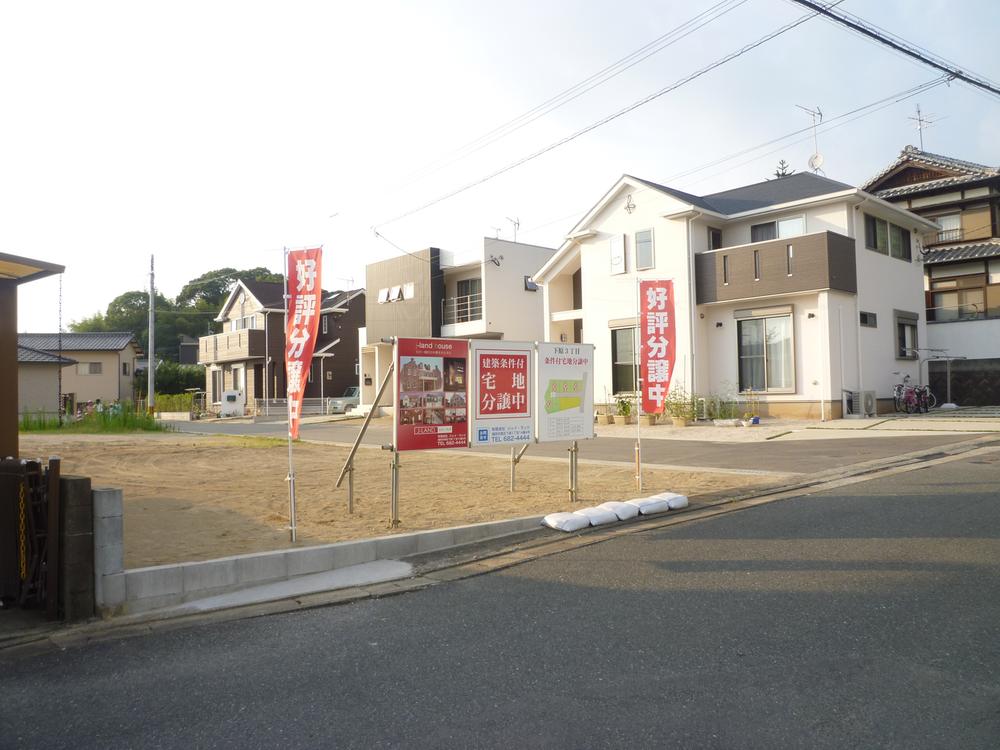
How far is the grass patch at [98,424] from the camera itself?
74.3ft

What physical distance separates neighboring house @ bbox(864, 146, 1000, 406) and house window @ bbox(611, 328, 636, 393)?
10.5 meters

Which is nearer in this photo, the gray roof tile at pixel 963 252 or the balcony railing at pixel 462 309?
the gray roof tile at pixel 963 252

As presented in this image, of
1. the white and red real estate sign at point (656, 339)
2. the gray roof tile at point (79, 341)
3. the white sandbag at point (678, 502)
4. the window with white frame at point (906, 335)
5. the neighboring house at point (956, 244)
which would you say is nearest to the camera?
the white sandbag at point (678, 502)

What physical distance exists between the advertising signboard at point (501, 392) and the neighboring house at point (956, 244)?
21182 mm

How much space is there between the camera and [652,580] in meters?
5.44

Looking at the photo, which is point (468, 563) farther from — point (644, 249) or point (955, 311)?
point (955, 311)

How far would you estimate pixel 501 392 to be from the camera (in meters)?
8.45

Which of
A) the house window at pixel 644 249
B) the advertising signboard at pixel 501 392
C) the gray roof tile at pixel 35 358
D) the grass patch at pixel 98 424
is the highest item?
the house window at pixel 644 249

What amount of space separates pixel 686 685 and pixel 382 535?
3.98 m

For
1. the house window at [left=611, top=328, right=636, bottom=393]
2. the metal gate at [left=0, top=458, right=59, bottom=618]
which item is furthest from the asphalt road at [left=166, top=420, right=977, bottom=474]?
the metal gate at [left=0, top=458, right=59, bottom=618]

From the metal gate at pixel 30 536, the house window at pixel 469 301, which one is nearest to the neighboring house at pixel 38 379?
the house window at pixel 469 301

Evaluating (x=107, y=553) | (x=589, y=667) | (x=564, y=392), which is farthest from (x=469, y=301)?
(x=589, y=667)

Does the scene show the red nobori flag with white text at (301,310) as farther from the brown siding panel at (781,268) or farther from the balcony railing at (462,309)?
the balcony railing at (462,309)

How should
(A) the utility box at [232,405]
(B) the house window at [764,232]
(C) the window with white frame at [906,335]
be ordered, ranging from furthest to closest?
(A) the utility box at [232,405], (C) the window with white frame at [906,335], (B) the house window at [764,232]
